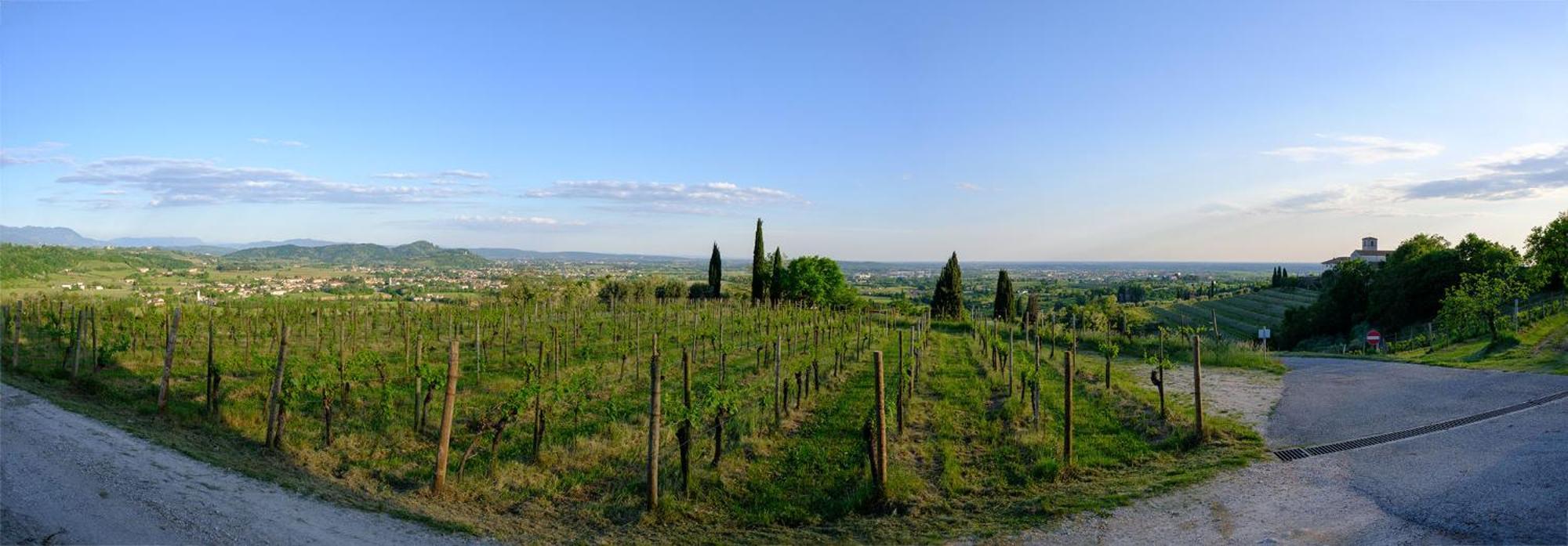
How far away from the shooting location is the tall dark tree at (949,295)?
160 feet

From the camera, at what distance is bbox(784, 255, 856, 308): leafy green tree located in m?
53.2

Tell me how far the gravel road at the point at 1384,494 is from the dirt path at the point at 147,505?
769cm

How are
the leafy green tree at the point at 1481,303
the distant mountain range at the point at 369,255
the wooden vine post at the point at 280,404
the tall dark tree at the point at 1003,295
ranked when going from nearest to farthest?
1. the wooden vine post at the point at 280,404
2. the leafy green tree at the point at 1481,303
3. the tall dark tree at the point at 1003,295
4. the distant mountain range at the point at 369,255

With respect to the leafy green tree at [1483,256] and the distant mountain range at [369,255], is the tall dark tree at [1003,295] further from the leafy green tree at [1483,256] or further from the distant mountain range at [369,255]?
the distant mountain range at [369,255]

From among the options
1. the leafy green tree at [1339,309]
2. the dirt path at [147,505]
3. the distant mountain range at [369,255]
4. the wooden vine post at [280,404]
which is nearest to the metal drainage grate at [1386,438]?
the dirt path at [147,505]

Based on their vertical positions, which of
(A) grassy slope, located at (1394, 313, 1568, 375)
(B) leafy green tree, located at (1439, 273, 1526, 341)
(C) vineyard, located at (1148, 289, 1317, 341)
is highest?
(B) leafy green tree, located at (1439, 273, 1526, 341)

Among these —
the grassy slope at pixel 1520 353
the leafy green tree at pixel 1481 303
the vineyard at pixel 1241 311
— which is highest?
the leafy green tree at pixel 1481 303

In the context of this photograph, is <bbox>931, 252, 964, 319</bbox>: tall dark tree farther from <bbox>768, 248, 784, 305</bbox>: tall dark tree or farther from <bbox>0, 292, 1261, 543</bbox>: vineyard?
<bbox>0, 292, 1261, 543</bbox>: vineyard

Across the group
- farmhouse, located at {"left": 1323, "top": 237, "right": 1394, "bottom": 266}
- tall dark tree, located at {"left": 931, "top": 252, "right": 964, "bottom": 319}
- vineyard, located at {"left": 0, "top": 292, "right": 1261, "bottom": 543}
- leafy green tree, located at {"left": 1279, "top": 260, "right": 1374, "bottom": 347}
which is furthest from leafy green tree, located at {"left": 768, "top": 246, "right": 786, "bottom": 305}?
farmhouse, located at {"left": 1323, "top": 237, "right": 1394, "bottom": 266}

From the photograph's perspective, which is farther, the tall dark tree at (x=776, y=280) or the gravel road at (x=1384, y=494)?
the tall dark tree at (x=776, y=280)

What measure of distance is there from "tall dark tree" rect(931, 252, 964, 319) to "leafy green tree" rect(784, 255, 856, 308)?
26.0 feet

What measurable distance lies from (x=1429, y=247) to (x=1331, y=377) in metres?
38.2

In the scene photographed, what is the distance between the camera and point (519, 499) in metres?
8.96

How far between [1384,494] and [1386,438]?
3.84m
